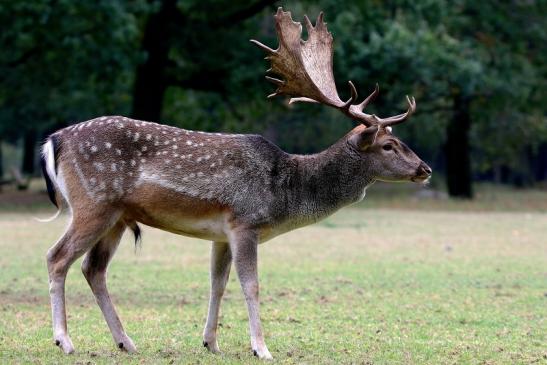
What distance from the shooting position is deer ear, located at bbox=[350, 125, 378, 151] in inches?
317

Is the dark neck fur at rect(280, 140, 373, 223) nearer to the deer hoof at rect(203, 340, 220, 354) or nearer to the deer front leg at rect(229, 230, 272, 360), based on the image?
the deer front leg at rect(229, 230, 272, 360)

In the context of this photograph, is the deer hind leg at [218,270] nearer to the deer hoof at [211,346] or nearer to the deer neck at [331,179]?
the deer hoof at [211,346]

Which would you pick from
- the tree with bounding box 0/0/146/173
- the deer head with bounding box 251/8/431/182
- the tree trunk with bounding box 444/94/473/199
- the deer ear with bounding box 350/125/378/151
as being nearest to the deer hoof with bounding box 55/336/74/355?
the deer head with bounding box 251/8/431/182

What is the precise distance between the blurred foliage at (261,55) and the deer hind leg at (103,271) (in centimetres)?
1560

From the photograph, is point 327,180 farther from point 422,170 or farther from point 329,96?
point 329,96

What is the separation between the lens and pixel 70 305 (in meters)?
10.5

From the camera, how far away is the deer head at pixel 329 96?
8164 millimetres

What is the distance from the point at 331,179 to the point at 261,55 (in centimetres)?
1817

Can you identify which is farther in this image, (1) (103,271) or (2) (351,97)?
(2) (351,97)

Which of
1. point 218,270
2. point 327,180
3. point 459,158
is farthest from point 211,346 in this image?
point 459,158

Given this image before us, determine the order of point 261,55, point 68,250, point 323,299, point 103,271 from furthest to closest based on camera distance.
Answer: point 261,55
point 323,299
point 103,271
point 68,250

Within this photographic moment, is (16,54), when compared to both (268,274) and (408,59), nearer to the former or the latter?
(408,59)

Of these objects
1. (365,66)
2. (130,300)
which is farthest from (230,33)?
(130,300)

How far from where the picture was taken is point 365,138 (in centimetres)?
809
